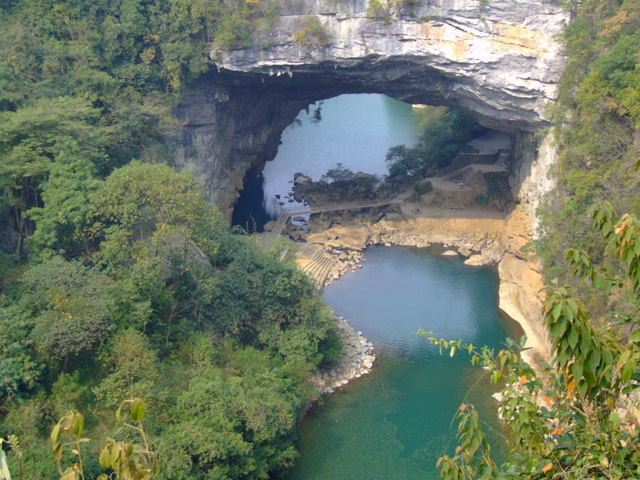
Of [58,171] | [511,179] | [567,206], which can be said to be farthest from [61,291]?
[511,179]

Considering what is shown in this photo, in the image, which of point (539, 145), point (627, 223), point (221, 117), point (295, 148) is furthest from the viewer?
point (295, 148)

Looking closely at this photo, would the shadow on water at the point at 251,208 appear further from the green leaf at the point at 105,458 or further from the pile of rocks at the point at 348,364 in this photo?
the green leaf at the point at 105,458

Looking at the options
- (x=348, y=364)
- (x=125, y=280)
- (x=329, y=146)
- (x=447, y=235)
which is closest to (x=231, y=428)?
(x=125, y=280)

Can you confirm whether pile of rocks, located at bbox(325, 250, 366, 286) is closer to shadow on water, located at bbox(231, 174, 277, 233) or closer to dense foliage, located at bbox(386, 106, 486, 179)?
shadow on water, located at bbox(231, 174, 277, 233)

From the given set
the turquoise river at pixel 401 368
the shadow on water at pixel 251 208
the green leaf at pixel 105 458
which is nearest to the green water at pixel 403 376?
the turquoise river at pixel 401 368

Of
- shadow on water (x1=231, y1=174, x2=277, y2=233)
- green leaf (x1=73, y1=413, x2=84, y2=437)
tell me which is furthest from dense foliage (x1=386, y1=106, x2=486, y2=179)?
green leaf (x1=73, y1=413, x2=84, y2=437)

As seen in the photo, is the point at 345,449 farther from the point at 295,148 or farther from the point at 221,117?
the point at 295,148
